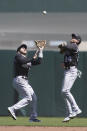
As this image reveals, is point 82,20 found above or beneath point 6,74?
above

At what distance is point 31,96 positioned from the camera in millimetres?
11602

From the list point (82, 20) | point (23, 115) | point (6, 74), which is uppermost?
point (82, 20)

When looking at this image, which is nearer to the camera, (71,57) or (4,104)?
(71,57)

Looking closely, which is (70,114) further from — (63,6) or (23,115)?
(63,6)

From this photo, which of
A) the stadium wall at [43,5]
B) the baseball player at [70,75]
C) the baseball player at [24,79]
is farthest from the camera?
the stadium wall at [43,5]

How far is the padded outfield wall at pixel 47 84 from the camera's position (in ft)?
47.3

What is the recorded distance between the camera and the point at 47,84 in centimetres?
1450

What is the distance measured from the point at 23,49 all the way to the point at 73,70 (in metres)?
1.00
